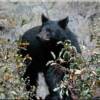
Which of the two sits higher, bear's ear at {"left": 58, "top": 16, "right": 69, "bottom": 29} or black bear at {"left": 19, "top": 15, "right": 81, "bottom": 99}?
bear's ear at {"left": 58, "top": 16, "right": 69, "bottom": 29}

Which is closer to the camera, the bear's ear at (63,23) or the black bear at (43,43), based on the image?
the black bear at (43,43)

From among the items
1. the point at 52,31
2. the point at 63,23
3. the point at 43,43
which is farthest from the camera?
the point at 63,23

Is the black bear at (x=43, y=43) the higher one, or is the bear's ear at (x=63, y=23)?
the bear's ear at (x=63, y=23)

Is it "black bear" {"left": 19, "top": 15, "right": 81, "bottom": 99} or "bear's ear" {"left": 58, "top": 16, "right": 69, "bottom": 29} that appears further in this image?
"bear's ear" {"left": 58, "top": 16, "right": 69, "bottom": 29}

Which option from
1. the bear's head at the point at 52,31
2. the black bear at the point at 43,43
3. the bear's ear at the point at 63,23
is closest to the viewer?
the bear's head at the point at 52,31

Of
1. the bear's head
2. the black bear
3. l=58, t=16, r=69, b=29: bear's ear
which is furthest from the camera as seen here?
l=58, t=16, r=69, b=29: bear's ear

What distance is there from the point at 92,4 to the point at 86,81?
5.67m

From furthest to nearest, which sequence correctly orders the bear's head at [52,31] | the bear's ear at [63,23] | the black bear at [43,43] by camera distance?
the bear's ear at [63,23]
the black bear at [43,43]
the bear's head at [52,31]

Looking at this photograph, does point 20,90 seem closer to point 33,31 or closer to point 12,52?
point 12,52

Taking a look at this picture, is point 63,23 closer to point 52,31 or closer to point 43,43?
point 52,31

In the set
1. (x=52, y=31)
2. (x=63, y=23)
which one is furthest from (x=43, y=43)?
(x=63, y=23)

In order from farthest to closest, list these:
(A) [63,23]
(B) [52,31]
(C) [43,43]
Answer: (A) [63,23] < (B) [52,31] < (C) [43,43]

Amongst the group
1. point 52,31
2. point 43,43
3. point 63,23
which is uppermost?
point 63,23

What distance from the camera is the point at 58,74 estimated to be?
7.82 m
